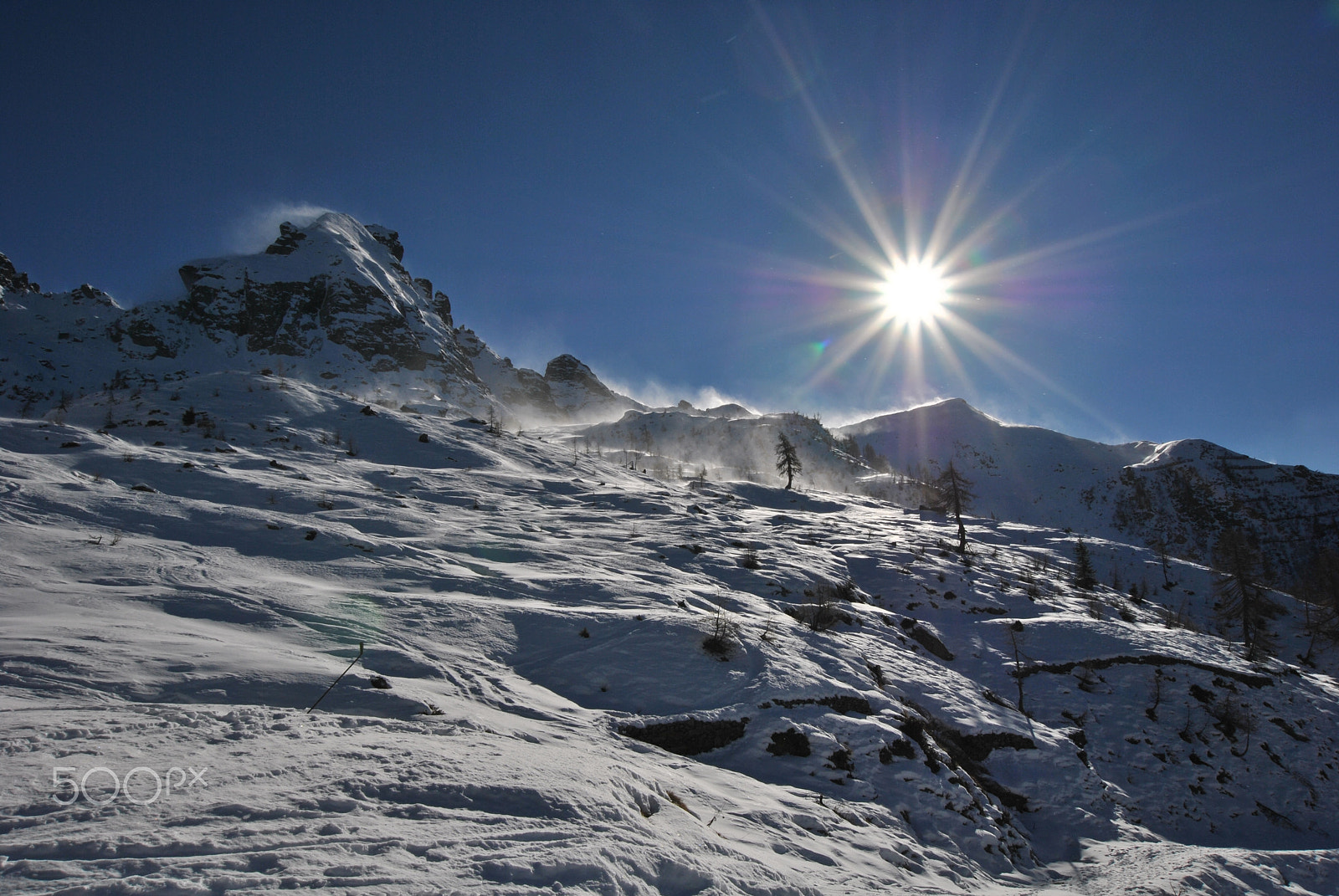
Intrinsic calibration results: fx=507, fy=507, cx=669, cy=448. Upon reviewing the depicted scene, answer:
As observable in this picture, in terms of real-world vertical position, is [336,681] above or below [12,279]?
below

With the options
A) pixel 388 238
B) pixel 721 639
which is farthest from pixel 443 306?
pixel 721 639

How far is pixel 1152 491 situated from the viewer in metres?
118

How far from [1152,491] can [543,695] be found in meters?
160

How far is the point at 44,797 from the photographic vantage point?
10.2ft

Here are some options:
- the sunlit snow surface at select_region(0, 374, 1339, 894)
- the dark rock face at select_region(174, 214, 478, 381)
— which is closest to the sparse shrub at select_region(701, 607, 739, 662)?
the sunlit snow surface at select_region(0, 374, 1339, 894)

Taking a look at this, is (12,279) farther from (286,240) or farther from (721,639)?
(721,639)

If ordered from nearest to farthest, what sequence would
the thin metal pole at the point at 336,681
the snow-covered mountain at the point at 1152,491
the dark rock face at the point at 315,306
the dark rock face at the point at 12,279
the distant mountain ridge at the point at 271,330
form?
the thin metal pole at the point at 336,681 < the distant mountain ridge at the point at 271,330 < the snow-covered mountain at the point at 1152,491 < the dark rock face at the point at 315,306 < the dark rock face at the point at 12,279

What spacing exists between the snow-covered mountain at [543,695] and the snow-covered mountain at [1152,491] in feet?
265

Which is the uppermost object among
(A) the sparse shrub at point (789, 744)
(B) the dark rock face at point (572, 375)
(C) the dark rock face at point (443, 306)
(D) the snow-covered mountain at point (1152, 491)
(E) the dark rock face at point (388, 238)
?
(E) the dark rock face at point (388, 238)

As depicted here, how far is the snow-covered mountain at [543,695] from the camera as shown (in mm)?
3654

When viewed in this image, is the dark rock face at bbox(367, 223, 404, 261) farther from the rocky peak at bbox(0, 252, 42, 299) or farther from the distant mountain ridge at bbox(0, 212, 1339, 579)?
the rocky peak at bbox(0, 252, 42, 299)

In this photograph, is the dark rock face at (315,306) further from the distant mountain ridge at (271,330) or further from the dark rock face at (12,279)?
the dark rock face at (12,279)

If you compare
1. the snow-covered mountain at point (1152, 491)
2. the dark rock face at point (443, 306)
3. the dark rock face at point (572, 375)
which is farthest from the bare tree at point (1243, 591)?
the dark rock face at point (443, 306)

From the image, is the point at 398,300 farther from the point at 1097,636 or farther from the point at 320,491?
the point at 1097,636
